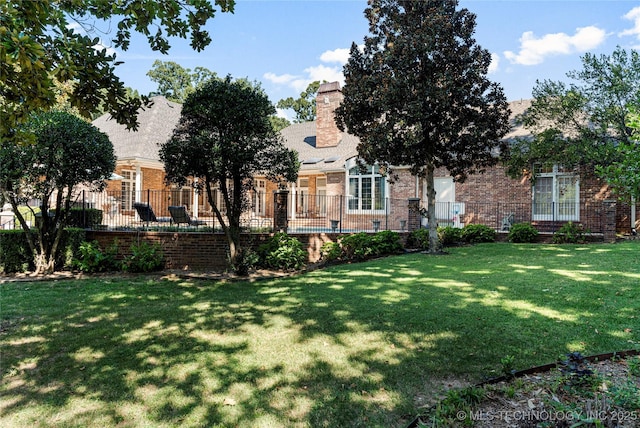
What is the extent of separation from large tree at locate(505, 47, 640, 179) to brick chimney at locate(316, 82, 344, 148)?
10698mm

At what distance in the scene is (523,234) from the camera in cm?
1448

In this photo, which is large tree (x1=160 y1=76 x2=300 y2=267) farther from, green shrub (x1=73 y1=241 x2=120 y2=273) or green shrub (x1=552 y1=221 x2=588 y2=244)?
green shrub (x1=552 y1=221 x2=588 y2=244)

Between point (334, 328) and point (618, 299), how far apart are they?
13.4 ft

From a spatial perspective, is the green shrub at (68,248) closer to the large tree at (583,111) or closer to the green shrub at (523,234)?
the large tree at (583,111)

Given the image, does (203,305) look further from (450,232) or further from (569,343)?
(450,232)

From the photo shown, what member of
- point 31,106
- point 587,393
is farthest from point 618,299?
point 31,106

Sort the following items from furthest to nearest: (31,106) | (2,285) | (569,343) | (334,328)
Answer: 1. (2,285)
2. (334,328)
3. (569,343)
4. (31,106)

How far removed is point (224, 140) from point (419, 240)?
763 centimetres

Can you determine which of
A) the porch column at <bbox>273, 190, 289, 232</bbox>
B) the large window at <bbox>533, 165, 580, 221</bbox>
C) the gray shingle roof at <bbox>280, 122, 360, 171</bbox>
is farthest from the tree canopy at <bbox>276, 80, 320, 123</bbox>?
the porch column at <bbox>273, 190, 289, 232</bbox>

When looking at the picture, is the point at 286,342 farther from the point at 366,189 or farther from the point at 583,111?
the point at 366,189

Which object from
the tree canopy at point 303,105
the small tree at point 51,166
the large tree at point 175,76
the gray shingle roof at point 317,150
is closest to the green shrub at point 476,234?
the gray shingle roof at point 317,150

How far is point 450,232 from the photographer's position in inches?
555

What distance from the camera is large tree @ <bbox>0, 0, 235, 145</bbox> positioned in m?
3.07

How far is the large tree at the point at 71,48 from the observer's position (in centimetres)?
307
